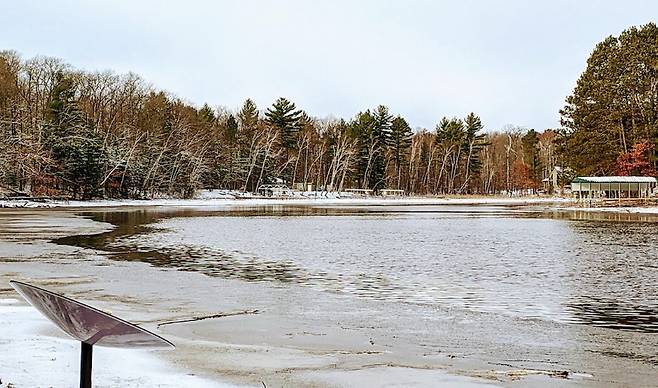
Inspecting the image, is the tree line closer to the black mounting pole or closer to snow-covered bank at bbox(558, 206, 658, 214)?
snow-covered bank at bbox(558, 206, 658, 214)

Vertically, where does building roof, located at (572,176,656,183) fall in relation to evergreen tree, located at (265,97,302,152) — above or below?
below

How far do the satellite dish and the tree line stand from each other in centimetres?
3219

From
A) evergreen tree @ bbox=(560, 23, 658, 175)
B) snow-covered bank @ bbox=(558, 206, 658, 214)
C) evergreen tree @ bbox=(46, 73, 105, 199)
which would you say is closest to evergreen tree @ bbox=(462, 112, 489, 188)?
evergreen tree @ bbox=(560, 23, 658, 175)

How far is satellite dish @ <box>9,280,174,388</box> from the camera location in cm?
371

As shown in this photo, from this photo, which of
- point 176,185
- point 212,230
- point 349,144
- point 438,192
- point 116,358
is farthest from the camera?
point 438,192

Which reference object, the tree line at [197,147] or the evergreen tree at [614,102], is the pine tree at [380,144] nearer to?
the tree line at [197,147]

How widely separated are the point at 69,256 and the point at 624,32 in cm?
7218

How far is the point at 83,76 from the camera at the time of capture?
8506 cm

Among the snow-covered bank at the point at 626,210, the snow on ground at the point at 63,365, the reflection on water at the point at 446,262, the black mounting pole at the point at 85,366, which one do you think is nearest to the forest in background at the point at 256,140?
the snow-covered bank at the point at 626,210

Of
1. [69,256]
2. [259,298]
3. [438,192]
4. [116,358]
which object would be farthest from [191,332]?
[438,192]

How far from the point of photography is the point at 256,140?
3969 inches

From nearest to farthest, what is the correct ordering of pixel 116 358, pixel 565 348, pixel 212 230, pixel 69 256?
pixel 116 358 → pixel 565 348 → pixel 69 256 → pixel 212 230

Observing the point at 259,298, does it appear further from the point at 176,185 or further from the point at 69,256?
the point at 176,185

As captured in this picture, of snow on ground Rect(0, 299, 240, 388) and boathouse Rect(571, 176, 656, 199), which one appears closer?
snow on ground Rect(0, 299, 240, 388)
